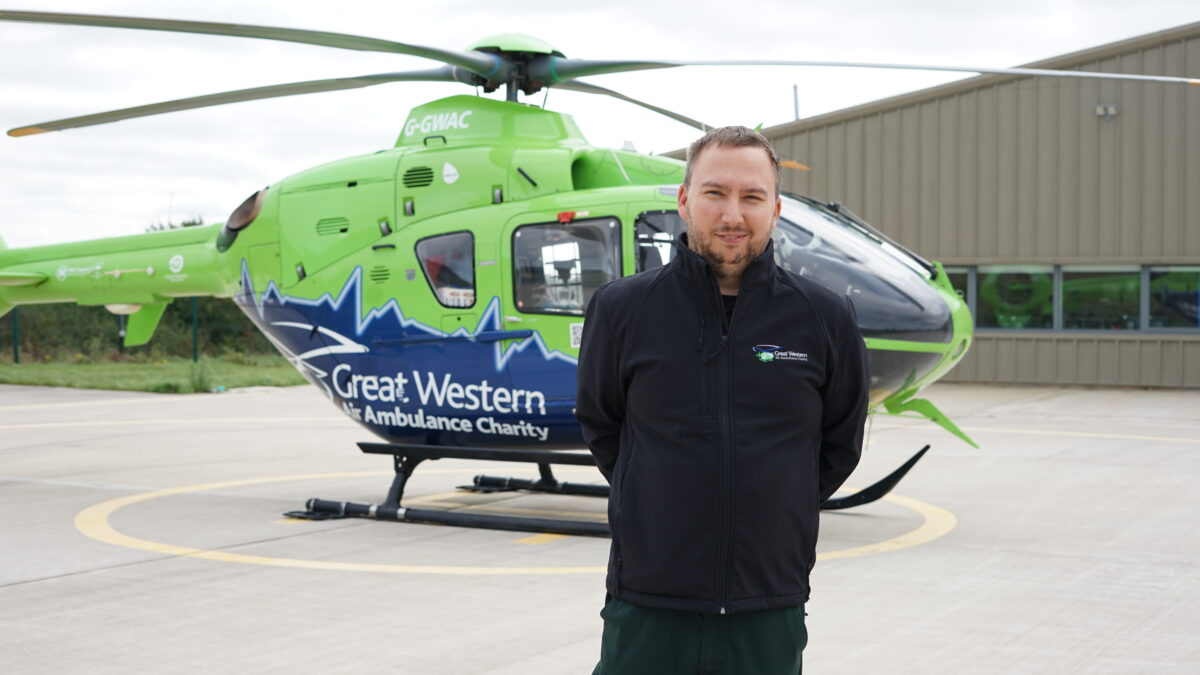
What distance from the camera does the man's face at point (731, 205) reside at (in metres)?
2.51

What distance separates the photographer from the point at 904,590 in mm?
6117

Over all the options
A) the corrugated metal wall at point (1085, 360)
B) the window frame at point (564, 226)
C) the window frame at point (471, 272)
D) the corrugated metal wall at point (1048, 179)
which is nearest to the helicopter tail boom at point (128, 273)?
the window frame at point (471, 272)

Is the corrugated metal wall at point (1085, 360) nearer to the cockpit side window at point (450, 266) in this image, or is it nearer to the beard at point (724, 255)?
the cockpit side window at point (450, 266)

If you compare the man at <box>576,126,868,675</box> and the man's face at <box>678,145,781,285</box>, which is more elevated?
the man's face at <box>678,145,781,285</box>

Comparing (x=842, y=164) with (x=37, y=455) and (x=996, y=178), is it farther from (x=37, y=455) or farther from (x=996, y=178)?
(x=37, y=455)

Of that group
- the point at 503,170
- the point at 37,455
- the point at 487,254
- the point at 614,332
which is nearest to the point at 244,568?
the point at 487,254

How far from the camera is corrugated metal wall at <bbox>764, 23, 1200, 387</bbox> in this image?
19344 mm

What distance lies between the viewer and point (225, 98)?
7.91m

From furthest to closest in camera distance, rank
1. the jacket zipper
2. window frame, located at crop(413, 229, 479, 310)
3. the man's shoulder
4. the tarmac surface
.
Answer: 1. window frame, located at crop(413, 229, 479, 310)
2. the tarmac surface
3. the man's shoulder
4. the jacket zipper

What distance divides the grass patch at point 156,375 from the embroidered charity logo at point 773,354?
61.9 feet

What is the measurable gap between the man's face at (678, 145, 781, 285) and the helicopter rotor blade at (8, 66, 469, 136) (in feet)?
19.0

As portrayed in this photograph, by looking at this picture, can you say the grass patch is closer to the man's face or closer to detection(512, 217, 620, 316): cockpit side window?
detection(512, 217, 620, 316): cockpit side window

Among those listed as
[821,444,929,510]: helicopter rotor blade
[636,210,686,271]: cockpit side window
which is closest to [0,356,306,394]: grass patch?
[636,210,686,271]: cockpit side window

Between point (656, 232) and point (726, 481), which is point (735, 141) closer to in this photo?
point (726, 481)
